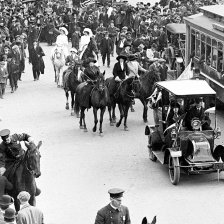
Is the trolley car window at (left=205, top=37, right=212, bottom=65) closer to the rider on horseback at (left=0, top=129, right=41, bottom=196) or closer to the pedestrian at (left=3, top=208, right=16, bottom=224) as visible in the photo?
the rider on horseback at (left=0, top=129, right=41, bottom=196)

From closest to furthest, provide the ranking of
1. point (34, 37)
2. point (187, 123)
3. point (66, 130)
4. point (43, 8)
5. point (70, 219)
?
1. point (70, 219)
2. point (187, 123)
3. point (66, 130)
4. point (34, 37)
5. point (43, 8)

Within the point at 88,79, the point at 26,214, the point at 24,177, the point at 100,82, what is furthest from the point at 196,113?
the point at 26,214

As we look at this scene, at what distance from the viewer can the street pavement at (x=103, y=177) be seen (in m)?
13.8

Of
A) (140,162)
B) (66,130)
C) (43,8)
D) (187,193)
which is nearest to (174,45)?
(66,130)

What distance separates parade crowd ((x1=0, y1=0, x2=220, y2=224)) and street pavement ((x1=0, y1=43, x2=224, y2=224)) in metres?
1.64

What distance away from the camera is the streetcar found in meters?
20.6

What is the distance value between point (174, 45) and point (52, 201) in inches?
536

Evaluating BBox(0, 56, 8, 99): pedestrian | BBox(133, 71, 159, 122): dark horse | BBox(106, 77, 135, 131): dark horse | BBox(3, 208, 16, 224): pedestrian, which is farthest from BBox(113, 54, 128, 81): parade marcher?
BBox(3, 208, 16, 224): pedestrian

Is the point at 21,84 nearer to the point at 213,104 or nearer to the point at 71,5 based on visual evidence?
the point at 213,104

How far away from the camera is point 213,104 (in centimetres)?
1588

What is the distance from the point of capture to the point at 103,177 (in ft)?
52.3

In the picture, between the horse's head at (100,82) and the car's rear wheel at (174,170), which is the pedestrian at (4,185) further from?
the horse's head at (100,82)

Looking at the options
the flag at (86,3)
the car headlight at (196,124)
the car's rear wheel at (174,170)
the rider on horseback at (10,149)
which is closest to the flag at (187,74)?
the car headlight at (196,124)

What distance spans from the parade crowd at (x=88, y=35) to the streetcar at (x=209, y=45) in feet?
3.69
